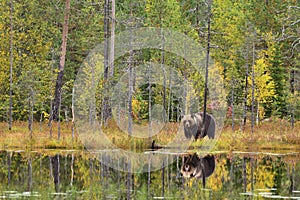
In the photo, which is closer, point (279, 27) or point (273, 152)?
point (273, 152)

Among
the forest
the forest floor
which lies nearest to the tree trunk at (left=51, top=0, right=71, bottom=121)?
the forest

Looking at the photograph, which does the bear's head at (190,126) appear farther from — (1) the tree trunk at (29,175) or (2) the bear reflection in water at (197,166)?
(1) the tree trunk at (29,175)

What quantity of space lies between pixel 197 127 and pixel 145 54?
14.1 metres

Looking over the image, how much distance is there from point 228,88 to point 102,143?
600 inches

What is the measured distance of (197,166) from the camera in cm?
2142

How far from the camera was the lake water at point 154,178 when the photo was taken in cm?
1545

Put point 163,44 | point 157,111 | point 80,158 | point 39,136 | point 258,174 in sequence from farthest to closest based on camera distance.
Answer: point 157,111 < point 163,44 < point 39,136 < point 80,158 < point 258,174

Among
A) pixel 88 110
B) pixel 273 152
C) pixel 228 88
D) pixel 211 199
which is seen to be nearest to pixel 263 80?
pixel 228 88

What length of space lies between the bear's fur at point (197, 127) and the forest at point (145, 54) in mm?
3323

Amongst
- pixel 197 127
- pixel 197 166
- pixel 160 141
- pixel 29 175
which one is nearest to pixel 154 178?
pixel 197 166

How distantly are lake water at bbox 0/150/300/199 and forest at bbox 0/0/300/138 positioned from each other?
391 inches

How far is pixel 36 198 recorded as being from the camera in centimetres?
1454

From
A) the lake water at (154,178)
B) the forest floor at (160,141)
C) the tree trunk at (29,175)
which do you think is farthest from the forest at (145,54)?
the tree trunk at (29,175)

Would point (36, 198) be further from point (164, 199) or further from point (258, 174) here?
point (258, 174)
